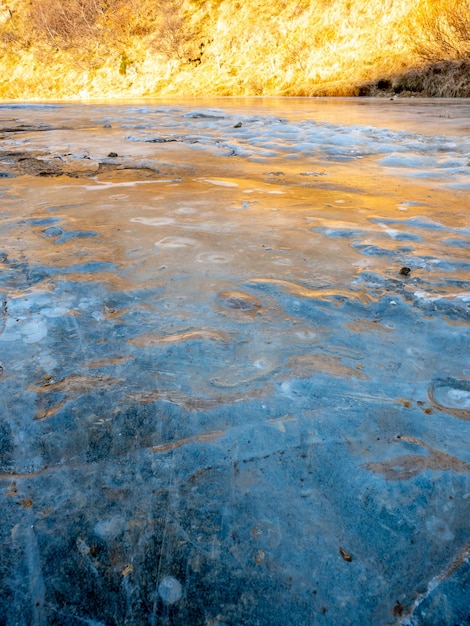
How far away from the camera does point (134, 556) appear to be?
1.96 ft

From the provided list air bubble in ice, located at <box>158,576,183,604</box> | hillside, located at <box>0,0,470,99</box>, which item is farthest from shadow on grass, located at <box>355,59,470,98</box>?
air bubble in ice, located at <box>158,576,183,604</box>

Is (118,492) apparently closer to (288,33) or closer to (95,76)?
(288,33)

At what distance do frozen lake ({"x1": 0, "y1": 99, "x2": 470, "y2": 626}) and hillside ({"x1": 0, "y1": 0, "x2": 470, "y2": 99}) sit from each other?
527 inches

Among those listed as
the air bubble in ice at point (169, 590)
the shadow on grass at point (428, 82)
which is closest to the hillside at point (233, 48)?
the shadow on grass at point (428, 82)

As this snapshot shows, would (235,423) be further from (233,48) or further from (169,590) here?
(233,48)

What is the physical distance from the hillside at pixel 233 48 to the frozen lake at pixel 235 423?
13373 millimetres

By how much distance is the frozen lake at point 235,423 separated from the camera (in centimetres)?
57

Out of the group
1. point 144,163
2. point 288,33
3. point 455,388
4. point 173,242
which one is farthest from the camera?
point 288,33

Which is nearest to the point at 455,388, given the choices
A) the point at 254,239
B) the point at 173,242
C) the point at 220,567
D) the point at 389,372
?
the point at 389,372

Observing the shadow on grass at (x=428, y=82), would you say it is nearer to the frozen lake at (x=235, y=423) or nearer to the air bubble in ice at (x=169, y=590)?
the frozen lake at (x=235, y=423)

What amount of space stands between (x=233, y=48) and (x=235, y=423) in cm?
2292

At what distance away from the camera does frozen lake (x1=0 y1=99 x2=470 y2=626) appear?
1.86 ft

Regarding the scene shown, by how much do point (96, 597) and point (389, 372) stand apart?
69 centimetres

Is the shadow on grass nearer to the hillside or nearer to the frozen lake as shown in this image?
the hillside
